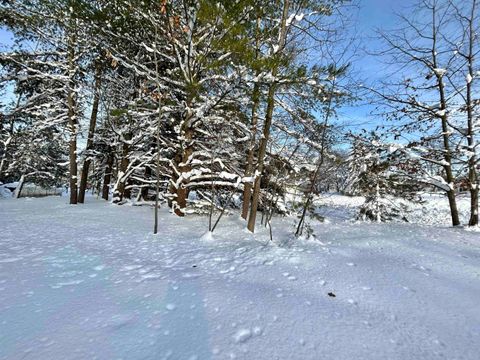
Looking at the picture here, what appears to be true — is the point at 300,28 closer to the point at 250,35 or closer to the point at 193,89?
the point at 250,35

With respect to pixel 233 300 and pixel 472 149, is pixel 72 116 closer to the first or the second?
pixel 233 300

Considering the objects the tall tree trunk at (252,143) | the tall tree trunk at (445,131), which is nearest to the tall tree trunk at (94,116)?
the tall tree trunk at (252,143)

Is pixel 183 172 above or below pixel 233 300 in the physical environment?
above

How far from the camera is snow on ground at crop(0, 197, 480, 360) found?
1.95 metres

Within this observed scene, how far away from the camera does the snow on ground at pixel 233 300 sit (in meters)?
1.95

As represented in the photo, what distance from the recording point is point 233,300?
2.70m

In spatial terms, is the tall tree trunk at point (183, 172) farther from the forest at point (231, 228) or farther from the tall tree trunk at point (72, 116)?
the tall tree trunk at point (72, 116)

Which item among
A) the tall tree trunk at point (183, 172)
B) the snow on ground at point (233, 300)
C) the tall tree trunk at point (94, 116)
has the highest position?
the tall tree trunk at point (94, 116)

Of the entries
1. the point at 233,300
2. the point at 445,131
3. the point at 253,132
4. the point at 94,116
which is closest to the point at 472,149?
the point at 445,131

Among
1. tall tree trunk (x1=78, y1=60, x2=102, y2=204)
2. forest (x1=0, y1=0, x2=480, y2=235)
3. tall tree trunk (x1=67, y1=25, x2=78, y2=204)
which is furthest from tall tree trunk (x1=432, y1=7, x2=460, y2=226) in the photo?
tall tree trunk (x1=67, y1=25, x2=78, y2=204)

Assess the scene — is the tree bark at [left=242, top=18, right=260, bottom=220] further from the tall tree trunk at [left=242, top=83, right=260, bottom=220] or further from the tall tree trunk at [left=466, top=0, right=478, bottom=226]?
the tall tree trunk at [left=466, top=0, right=478, bottom=226]

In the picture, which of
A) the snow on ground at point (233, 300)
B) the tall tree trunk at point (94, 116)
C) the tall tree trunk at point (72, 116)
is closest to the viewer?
the snow on ground at point (233, 300)

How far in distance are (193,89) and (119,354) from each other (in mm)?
6131

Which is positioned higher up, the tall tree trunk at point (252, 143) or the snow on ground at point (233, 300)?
the tall tree trunk at point (252, 143)
